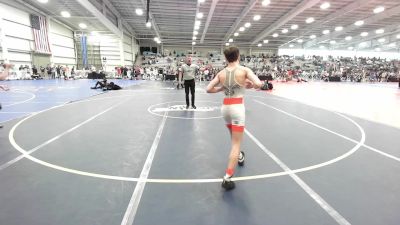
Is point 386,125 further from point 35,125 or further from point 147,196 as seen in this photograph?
point 35,125

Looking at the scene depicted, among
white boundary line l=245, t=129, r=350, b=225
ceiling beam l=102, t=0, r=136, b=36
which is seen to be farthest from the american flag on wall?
white boundary line l=245, t=129, r=350, b=225

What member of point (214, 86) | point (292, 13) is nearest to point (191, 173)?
point (214, 86)

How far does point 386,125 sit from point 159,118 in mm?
6222

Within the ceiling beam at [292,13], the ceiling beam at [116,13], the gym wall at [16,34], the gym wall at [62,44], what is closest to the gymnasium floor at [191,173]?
the ceiling beam at [292,13]

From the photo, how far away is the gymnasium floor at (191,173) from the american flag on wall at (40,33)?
77.3 feet

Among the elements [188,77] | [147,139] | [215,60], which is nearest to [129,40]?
[215,60]

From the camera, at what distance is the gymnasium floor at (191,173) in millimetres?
2760

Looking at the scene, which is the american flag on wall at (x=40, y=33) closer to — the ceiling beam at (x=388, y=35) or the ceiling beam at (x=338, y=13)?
the ceiling beam at (x=338, y=13)

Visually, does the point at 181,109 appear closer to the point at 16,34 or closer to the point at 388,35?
the point at 16,34

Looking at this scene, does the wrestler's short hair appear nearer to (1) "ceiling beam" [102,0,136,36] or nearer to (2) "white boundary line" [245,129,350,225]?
(2) "white boundary line" [245,129,350,225]

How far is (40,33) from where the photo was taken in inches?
1065

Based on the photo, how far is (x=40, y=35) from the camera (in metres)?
27.0

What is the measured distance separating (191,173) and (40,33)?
29.7 m

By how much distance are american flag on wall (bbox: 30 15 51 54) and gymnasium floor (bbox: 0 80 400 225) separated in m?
23.5
